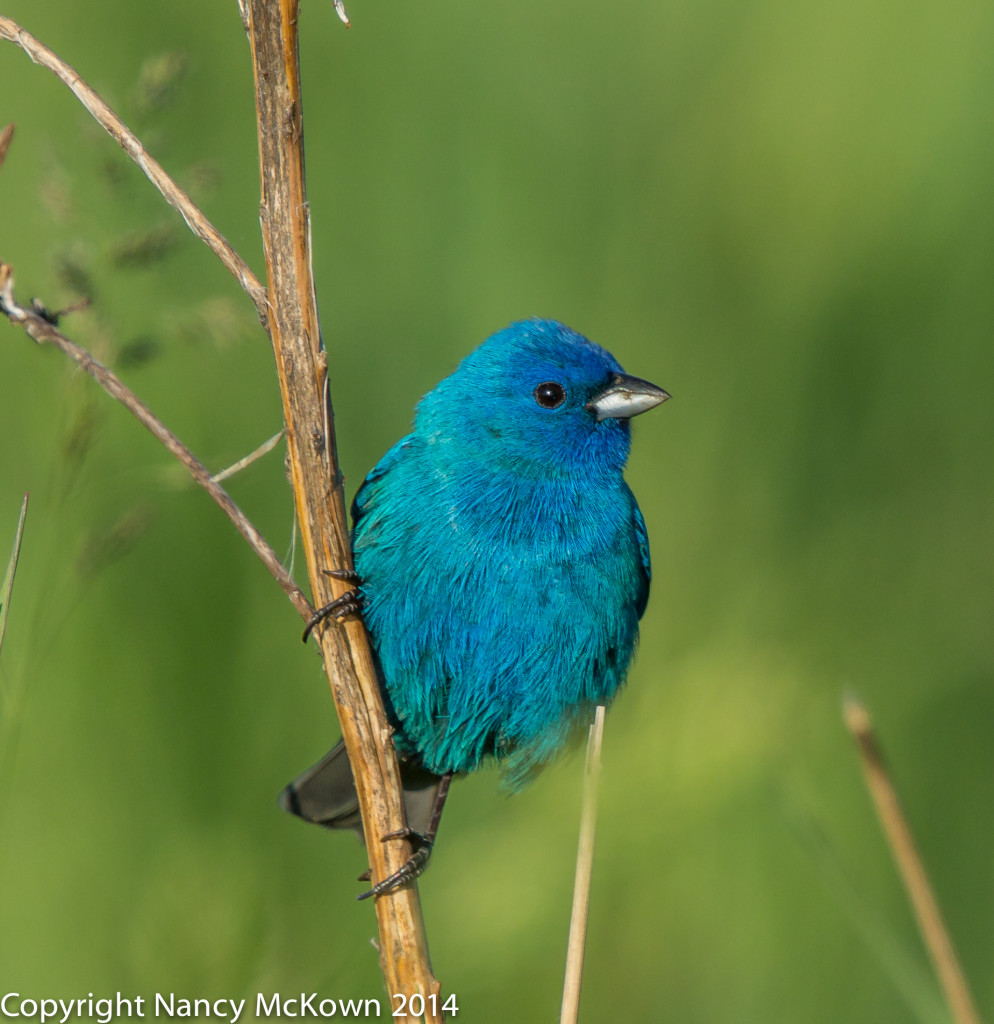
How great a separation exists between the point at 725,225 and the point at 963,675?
1.79 m

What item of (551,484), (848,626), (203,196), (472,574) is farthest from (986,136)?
(203,196)

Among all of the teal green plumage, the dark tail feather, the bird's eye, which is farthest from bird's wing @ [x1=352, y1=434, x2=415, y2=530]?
the dark tail feather

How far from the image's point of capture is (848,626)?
4086 mm

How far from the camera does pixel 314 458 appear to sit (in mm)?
2275

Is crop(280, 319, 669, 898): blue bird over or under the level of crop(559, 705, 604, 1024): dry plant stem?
over

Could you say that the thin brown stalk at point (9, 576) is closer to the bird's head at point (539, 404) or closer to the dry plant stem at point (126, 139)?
the dry plant stem at point (126, 139)

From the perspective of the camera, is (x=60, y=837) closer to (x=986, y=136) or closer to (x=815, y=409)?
(x=815, y=409)

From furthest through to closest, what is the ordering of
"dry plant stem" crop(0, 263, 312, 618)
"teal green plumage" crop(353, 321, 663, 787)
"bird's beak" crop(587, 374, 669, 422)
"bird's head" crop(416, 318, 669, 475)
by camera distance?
"bird's beak" crop(587, 374, 669, 422), "bird's head" crop(416, 318, 669, 475), "teal green plumage" crop(353, 321, 663, 787), "dry plant stem" crop(0, 263, 312, 618)

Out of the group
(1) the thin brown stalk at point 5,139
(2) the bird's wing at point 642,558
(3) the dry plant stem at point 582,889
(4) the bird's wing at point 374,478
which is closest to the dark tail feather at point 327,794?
(4) the bird's wing at point 374,478

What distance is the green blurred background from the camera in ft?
10.3

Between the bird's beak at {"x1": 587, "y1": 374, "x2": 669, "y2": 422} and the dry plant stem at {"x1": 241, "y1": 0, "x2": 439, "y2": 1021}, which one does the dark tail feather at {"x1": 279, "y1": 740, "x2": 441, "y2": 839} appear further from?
the bird's beak at {"x1": 587, "y1": 374, "x2": 669, "y2": 422}

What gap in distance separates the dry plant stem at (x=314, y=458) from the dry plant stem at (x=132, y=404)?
136mm

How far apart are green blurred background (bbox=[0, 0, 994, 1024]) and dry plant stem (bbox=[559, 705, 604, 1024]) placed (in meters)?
0.99

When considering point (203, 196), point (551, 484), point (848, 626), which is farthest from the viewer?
point (848, 626)
